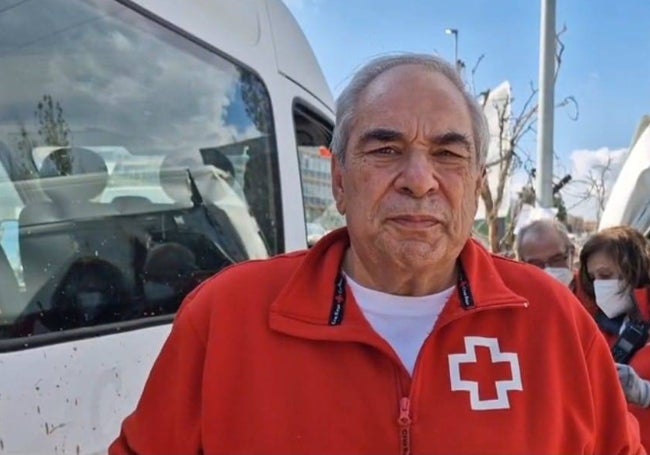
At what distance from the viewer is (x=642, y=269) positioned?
2967 mm

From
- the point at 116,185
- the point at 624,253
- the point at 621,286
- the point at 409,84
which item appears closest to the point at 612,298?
the point at 621,286

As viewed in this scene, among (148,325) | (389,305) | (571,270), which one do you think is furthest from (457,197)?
(571,270)

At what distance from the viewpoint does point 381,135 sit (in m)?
1.41

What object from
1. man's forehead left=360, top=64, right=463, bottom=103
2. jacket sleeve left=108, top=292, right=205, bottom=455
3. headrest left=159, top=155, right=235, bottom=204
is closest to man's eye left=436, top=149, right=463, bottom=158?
man's forehead left=360, top=64, right=463, bottom=103

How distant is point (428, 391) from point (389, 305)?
0.74ft

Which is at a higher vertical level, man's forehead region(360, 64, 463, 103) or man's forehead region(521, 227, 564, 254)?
man's forehead region(360, 64, 463, 103)

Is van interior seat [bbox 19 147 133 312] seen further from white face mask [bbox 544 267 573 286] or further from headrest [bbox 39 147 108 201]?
white face mask [bbox 544 267 573 286]

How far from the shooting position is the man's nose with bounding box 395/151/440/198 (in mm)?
1376

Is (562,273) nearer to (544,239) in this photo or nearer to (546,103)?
(544,239)

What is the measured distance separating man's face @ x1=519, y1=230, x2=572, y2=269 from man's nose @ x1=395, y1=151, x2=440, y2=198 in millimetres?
2516

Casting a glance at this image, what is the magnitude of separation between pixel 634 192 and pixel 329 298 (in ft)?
14.1

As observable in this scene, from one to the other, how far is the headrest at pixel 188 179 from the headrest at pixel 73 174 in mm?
317

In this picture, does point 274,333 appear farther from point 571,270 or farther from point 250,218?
point 571,270

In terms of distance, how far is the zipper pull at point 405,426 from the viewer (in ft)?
4.15
